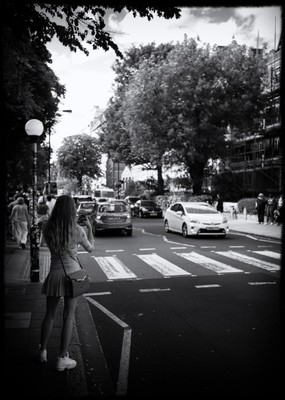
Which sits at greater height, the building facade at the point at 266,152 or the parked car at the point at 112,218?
the building facade at the point at 266,152

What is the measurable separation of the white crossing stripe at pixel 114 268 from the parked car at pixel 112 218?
266 inches

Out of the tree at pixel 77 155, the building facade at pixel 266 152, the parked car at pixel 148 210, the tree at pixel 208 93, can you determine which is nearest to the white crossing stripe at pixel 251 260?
the tree at pixel 208 93

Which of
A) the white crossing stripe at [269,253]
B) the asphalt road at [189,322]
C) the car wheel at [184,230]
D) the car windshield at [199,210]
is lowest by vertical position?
the asphalt road at [189,322]

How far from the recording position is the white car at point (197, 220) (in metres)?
19.0

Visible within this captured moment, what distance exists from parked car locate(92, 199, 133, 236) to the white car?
2.29 m

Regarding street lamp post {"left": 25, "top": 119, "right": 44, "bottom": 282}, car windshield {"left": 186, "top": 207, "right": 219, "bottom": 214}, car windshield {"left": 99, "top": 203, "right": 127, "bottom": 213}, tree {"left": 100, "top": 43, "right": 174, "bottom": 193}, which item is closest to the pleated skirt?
street lamp post {"left": 25, "top": 119, "right": 44, "bottom": 282}

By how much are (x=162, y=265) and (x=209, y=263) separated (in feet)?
4.29

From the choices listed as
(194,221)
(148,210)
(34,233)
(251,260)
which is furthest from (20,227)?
(148,210)

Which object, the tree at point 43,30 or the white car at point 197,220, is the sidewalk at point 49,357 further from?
the white car at point 197,220

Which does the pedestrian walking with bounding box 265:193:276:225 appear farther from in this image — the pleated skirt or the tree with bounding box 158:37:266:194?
the pleated skirt

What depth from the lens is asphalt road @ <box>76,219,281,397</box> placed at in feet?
14.3

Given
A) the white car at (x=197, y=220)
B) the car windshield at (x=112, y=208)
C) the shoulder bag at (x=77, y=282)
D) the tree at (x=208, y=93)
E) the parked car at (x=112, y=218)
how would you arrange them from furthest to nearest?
1. the tree at (x=208, y=93)
2. the car windshield at (x=112, y=208)
3. the parked car at (x=112, y=218)
4. the white car at (x=197, y=220)
5. the shoulder bag at (x=77, y=282)

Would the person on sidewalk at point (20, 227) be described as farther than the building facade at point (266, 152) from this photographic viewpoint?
No

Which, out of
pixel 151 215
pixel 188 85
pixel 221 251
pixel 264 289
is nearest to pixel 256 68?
pixel 188 85
